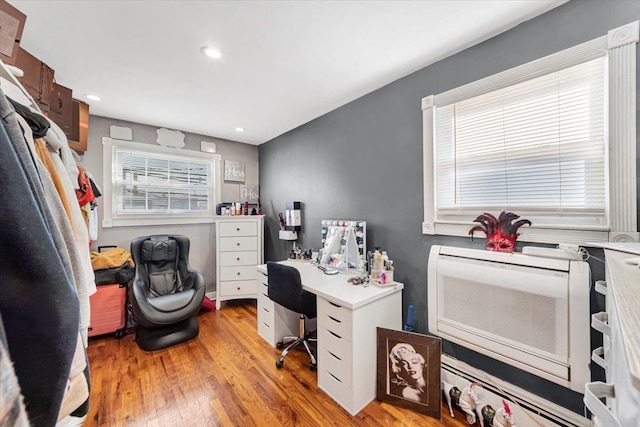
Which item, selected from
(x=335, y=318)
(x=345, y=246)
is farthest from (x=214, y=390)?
(x=345, y=246)

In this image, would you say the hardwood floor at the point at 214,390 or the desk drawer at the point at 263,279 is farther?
the desk drawer at the point at 263,279

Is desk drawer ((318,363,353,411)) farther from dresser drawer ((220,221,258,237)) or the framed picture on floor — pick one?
dresser drawer ((220,221,258,237))

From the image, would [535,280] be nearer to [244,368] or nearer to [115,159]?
[244,368]

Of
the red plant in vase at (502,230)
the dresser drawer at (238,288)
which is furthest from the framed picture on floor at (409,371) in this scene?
the dresser drawer at (238,288)

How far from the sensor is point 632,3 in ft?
3.91

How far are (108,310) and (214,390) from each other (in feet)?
5.26

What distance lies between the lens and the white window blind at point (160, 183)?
311 cm

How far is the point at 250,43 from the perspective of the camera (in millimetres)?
1659

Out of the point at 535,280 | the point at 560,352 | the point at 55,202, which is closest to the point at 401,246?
the point at 535,280

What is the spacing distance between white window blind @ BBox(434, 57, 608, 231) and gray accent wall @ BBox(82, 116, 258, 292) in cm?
298

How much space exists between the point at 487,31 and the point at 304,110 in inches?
67.1

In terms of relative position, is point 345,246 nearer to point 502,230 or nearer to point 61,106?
point 502,230

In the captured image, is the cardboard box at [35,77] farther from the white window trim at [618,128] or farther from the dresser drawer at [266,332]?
the white window trim at [618,128]

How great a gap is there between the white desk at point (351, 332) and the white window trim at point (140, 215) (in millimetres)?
2297
